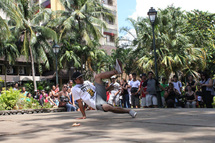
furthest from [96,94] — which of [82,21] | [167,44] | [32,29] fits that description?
[32,29]

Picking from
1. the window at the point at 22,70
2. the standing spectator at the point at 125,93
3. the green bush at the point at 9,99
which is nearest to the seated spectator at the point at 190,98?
the standing spectator at the point at 125,93

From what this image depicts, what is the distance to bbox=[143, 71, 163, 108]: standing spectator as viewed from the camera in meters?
10.6

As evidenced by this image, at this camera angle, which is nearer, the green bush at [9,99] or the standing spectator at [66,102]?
the standing spectator at [66,102]

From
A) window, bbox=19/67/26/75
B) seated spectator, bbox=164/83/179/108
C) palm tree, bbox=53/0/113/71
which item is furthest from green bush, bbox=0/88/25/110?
window, bbox=19/67/26/75

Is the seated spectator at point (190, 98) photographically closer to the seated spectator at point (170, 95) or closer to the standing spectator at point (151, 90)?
the seated spectator at point (170, 95)

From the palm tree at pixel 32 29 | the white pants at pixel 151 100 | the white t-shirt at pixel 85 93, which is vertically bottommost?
the white pants at pixel 151 100

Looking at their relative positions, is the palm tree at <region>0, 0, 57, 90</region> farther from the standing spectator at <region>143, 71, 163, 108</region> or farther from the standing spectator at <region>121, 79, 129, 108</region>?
the standing spectator at <region>143, 71, 163, 108</region>

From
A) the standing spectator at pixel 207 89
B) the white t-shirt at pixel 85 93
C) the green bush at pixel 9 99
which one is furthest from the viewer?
the green bush at pixel 9 99

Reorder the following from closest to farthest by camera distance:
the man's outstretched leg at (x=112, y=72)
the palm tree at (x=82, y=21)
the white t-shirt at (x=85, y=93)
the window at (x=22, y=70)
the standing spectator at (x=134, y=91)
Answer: the man's outstretched leg at (x=112, y=72) → the white t-shirt at (x=85, y=93) → the standing spectator at (x=134, y=91) → the palm tree at (x=82, y=21) → the window at (x=22, y=70)

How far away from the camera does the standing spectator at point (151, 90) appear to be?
418 inches

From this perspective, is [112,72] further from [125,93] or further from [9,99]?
[9,99]

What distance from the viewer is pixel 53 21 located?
103ft

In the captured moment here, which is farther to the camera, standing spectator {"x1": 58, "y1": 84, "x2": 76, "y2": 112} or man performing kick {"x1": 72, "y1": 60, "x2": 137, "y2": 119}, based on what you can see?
standing spectator {"x1": 58, "y1": 84, "x2": 76, "y2": 112}

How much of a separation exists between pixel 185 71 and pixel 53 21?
16.1 metres
